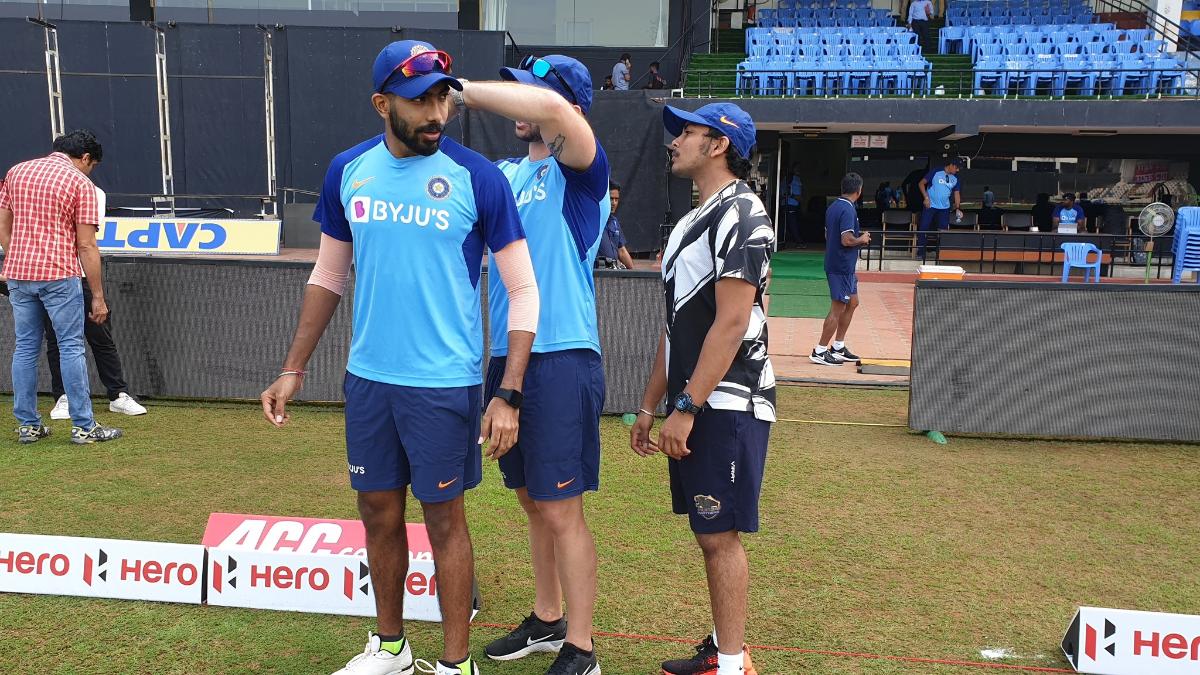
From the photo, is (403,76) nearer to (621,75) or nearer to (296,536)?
(296,536)

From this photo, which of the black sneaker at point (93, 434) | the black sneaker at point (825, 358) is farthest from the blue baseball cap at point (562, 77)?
the black sneaker at point (825, 358)

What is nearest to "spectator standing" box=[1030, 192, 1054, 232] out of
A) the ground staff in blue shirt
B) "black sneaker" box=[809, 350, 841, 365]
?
the ground staff in blue shirt

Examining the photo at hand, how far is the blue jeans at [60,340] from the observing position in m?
6.18

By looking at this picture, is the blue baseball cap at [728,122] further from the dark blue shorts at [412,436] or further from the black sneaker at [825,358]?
the black sneaker at [825,358]

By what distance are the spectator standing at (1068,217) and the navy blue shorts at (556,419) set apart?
63.1 feet

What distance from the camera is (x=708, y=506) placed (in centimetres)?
313

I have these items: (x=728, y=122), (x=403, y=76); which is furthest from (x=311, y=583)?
(x=728, y=122)

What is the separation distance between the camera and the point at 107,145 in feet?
70.2

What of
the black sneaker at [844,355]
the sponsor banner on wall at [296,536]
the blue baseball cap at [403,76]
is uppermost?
the blue baseball cap at [403,76]

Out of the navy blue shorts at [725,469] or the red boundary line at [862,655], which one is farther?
the red boundary line at [862,655]

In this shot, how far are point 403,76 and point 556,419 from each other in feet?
3.77

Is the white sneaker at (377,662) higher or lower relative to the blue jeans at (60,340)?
lower

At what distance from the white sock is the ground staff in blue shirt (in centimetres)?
1756

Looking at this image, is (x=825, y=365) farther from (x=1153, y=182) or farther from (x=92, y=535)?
(x=1153, y=182)
